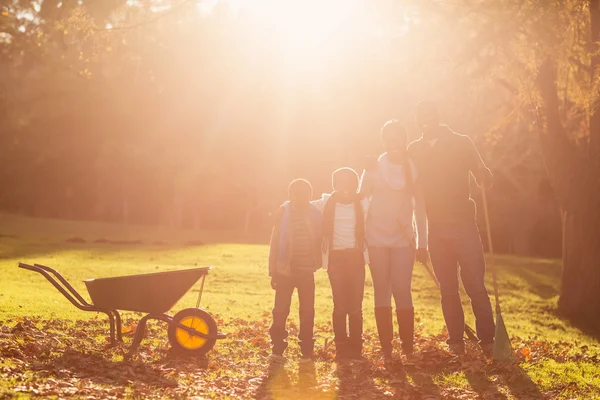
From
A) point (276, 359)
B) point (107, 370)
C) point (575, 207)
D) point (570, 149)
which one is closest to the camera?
point (107, 370)

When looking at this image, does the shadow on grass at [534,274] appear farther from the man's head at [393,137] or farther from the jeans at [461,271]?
the man's head at [393,137]

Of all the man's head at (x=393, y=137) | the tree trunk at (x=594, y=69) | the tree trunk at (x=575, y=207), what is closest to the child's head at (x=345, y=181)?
the man's head at (x=393, y=137)

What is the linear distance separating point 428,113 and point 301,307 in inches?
106

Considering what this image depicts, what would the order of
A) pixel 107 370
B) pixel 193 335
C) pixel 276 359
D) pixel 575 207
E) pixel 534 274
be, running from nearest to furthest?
pixel 107 370 < pixel 193 335 < pixel 276 359 < pixel 575 207 < pixel 534 274

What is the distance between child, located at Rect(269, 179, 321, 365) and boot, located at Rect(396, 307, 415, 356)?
1029 mm

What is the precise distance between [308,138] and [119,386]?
111ft

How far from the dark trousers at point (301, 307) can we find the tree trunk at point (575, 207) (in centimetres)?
1000

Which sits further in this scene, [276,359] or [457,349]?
[276,359]

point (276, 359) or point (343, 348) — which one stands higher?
point (343, 348)

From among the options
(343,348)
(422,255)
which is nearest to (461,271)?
(422,255)

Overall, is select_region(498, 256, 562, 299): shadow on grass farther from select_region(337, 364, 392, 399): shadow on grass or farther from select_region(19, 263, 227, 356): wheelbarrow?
select_region(19, 263, 227, 356): wheelbarrow

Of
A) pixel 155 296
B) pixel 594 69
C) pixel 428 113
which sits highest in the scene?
pixel 594 69

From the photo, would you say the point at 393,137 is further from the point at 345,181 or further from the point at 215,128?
the point at 215,128

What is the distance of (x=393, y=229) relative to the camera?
306 inches
